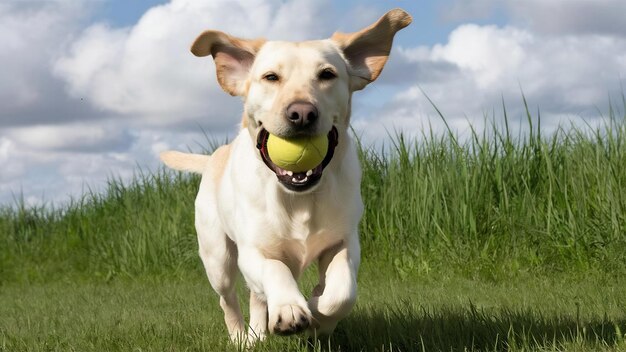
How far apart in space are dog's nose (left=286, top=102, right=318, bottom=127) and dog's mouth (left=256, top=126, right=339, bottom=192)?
0.30 m

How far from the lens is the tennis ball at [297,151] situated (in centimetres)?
410

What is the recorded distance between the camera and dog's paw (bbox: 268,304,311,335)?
145 inches

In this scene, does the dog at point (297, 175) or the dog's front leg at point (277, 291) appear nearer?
the dog's front leg at point (277, 291)

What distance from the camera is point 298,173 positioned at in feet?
14.0

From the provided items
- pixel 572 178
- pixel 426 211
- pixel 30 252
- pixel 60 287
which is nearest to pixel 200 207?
pixel 426 211

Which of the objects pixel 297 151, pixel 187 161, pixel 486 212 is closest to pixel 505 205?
pixel 486 212

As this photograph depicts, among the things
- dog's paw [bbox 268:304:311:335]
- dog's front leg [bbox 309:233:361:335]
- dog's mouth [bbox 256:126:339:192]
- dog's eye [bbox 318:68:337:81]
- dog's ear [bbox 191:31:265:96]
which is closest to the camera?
dog's paw [bbox 268:304:311:335]

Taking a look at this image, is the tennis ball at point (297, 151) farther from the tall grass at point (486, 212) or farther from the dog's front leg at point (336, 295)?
the tall grass at point (486, 212)

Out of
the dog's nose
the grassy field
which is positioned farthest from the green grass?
the dog's nose

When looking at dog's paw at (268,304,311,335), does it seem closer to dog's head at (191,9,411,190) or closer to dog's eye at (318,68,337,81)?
dog's head at (191,9,411,190)

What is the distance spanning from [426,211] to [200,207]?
3.92 m

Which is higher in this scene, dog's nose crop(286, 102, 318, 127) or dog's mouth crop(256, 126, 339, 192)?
dog's nose crop(286, 102, 318, 127)

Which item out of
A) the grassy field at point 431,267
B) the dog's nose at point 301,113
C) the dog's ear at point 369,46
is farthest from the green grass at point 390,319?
the dog's ear at point 369,46

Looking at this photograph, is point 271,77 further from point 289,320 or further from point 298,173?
point 289,320
